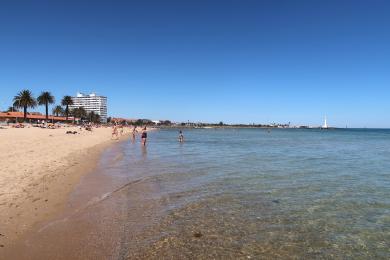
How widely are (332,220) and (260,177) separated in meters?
7.31

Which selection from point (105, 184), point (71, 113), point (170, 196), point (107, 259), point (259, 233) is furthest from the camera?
point (71, 113)

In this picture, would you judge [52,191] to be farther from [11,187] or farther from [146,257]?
[146,257]

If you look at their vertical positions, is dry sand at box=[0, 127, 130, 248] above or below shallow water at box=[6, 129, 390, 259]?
above

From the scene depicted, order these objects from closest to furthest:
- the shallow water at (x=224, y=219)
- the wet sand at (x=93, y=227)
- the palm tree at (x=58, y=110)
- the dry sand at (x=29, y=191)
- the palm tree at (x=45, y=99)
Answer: the wet sand at (x=93, y=227)
the shallow water at (x=224, y=219)
the dry sand at (x=29, y=191)
the palm tree at (x=45, y=99)
the palm tree at (x=58, y=110)

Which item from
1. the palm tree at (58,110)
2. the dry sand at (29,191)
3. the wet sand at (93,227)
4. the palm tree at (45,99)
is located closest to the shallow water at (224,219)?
the wet sand at (93,227)

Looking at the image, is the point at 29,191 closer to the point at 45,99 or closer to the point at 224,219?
the point at 224,219

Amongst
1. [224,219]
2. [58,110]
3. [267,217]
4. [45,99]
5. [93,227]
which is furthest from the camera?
[58,110]

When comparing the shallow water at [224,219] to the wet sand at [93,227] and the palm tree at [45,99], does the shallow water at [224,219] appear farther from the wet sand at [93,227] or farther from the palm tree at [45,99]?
the palm tree at [45,99]

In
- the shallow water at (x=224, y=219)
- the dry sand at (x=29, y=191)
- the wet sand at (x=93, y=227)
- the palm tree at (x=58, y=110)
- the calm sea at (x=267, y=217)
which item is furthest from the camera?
the palm tree at (x=58, y=110)

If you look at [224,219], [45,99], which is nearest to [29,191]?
[224,219]

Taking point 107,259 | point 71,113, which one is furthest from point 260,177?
point 71,113

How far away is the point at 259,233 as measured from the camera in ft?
27.8

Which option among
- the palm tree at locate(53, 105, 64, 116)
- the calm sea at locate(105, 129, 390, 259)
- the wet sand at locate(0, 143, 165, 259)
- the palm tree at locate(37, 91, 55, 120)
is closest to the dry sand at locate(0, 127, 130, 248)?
the wet sand at locate(0, 143, 165, 259)

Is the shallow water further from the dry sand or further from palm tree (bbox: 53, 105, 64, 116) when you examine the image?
palm tree (bbox: 53, 105, 64, 116)
